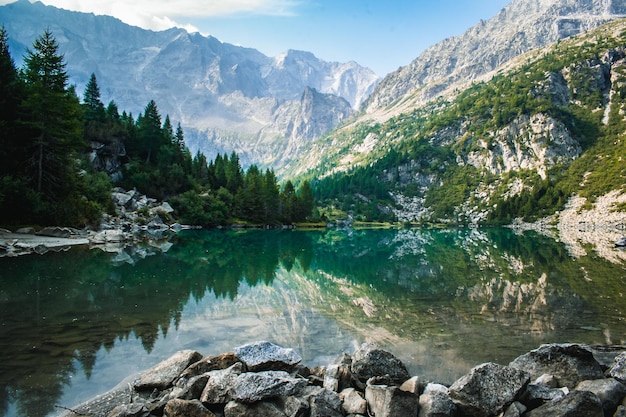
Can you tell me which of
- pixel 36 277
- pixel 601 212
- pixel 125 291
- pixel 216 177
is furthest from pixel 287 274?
pixel 601 212

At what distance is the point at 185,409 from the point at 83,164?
276ft

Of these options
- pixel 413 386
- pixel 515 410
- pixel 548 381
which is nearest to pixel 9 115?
pixel 413 386

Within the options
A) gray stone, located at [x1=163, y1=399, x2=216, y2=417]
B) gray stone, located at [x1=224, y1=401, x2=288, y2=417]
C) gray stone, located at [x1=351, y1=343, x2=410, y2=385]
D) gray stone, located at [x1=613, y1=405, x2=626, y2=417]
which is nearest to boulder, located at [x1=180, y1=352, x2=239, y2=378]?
gray stone, located at [x1=163, y1=399, x2=216, y2=417]

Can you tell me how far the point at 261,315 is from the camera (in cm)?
2194

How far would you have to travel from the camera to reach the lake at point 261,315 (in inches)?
540

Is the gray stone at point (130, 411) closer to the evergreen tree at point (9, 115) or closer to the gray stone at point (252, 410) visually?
the gray stone at point (252, 410)

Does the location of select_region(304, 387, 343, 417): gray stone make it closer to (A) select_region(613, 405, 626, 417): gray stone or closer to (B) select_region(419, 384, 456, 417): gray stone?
(B) select_region(419, 384, 456, 417): gray stone

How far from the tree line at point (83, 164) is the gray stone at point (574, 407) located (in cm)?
5366

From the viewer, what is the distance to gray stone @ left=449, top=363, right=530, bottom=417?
975 centimetres

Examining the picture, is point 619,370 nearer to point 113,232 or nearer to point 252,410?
point 252,410

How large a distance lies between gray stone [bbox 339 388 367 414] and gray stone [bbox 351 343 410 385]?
4.45 feet

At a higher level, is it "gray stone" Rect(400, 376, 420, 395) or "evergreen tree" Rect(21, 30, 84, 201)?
"evergreen tree" Rect(21, 30, 84, 201)

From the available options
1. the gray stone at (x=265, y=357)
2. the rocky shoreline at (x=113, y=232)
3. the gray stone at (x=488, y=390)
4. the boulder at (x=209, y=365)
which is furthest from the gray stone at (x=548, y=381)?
the rocky shoreline at (x=113, y=232)

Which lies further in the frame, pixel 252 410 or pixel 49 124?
pixel 49 124
